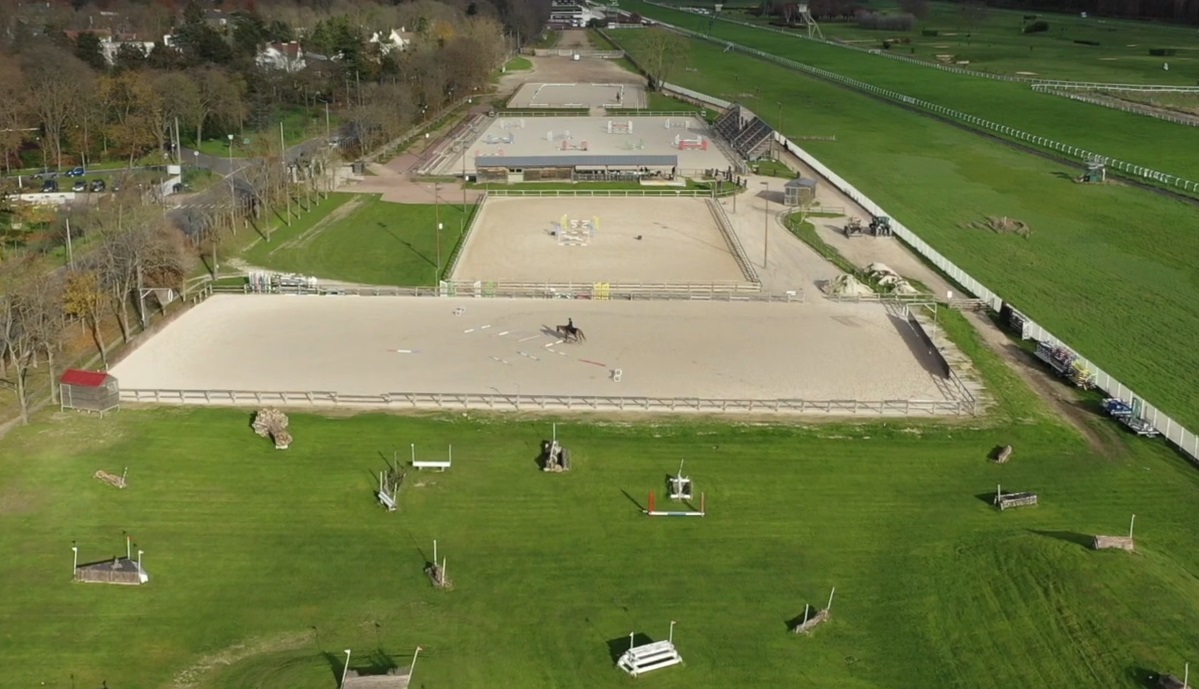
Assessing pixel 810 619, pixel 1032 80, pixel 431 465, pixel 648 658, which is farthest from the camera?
pixel 1032 80

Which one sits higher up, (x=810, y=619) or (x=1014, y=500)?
(x=1014, y=500)

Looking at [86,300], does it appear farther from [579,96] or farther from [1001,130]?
[579,96]

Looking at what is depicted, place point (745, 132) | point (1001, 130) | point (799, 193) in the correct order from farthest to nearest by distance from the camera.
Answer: point (1001, 130) < point (745, 132) < point (799, 193)

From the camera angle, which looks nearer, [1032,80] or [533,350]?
[533,350]

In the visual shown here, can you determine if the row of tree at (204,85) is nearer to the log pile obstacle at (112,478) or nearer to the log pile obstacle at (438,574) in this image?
the log pile obstacle at (112,478)

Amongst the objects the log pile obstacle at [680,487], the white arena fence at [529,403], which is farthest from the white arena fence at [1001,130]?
the log pile obstacle at [680,487]

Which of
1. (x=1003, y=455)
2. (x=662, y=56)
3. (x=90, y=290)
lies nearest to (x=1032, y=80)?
(x=662, y=56)

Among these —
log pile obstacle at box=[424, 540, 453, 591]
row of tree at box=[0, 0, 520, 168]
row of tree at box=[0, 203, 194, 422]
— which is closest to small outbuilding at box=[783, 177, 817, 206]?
row of tree at box=[0, 203, 194, 422]

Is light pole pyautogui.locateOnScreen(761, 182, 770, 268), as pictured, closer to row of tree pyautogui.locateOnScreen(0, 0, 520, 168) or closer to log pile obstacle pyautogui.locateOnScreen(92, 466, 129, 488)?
log pile obstacle pyautogui.locateOnScreen(92, 466, 129, 488)
